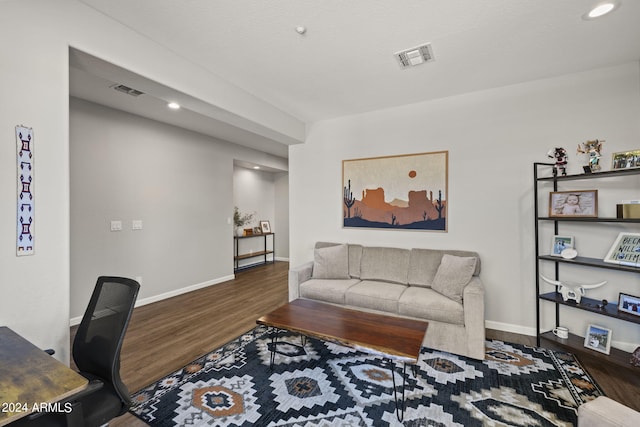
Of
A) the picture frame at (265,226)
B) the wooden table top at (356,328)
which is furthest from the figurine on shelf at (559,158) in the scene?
the picture frame at (265,226)

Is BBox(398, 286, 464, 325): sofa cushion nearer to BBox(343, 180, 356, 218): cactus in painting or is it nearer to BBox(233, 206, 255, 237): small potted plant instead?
BBox(343, 180, 356, 218): cactus in painting

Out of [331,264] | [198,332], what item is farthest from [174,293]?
[331,264]

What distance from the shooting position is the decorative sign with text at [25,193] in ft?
5.00

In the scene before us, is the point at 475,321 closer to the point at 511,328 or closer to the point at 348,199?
the point at 511,328

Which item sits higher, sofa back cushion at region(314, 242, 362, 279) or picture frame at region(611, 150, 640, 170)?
picture frame at region(611, 150, 640, 170)

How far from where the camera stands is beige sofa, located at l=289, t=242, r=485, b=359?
98.0 inches

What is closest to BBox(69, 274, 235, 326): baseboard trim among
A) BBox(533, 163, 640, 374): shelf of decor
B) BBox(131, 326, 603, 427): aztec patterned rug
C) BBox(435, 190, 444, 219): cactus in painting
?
BBox(131, 326, 603, 427): aztec patterned rug

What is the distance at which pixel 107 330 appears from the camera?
1411 millimetres

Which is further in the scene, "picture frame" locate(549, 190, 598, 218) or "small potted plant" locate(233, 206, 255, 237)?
"small potted plant" locate(233, 206, 255, 237)

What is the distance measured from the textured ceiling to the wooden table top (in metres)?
2.26

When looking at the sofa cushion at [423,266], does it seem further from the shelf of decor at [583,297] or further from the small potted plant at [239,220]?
the small potted plant at [239,220]

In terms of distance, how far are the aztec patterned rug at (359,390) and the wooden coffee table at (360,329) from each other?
19 cm

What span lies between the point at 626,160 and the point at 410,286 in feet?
7.18

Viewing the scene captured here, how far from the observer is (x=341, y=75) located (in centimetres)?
277
